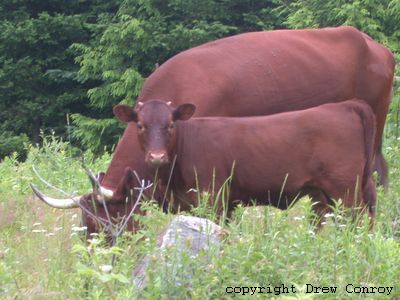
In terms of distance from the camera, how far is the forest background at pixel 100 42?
19.4 m

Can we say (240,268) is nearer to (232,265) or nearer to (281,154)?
(232,265)

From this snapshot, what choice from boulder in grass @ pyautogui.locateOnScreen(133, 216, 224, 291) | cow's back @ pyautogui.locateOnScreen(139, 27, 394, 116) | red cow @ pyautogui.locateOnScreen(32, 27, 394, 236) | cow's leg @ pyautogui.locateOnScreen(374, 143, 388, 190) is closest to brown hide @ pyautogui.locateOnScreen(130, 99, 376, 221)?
red cow @ pyautogui.locateOnScreen(32, 27, 394, 236)

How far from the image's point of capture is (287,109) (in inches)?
354

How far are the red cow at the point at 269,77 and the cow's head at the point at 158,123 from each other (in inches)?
12.5

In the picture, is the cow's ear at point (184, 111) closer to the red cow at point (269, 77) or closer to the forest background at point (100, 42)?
the red cow at point (269, 77)

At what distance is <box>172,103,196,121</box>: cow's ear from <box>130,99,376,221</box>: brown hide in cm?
7

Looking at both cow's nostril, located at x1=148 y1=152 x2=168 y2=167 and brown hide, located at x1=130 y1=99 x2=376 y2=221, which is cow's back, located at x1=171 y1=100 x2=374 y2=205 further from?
cow's nostril, located at x1=148 y1=152 x2=168 y2=167

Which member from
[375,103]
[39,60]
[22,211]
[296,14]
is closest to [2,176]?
[22,211]

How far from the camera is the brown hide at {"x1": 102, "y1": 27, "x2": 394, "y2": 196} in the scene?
8430mm

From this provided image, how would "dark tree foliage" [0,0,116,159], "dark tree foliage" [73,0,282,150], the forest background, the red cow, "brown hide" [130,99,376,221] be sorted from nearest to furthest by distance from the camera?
"brown hide" [130,99,376,221] < the red cow < the forest background < "dark tree foliage" [73,0,282,150] < "dark tree foliage" [0,0,116,159]

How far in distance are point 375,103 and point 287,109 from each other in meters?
1.05

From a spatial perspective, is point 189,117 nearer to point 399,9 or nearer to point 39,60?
point 399,9

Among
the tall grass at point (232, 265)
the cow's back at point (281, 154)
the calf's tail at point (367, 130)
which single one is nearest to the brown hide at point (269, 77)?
the cow's back at point (281, 154)

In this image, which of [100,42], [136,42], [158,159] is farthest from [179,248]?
[100,42]
